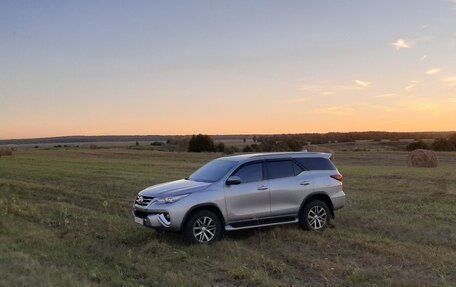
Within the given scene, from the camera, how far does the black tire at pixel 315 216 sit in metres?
11.6

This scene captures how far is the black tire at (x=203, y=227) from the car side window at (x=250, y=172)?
1.00m

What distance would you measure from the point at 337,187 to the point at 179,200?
3816 mm

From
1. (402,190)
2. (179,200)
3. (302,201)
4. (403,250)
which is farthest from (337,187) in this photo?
(402,190)

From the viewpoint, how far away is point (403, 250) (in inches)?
381

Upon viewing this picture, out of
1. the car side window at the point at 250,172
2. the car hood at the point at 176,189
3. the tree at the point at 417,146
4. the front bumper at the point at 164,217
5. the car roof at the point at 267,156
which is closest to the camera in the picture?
the front bumper at the point at 164,217

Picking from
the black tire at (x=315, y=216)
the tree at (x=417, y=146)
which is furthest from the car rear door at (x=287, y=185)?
the tree at (x=417, y=146)

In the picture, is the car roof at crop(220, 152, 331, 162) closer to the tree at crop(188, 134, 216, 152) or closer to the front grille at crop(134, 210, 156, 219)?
the front grille at crop(134, 210, 156, 219)

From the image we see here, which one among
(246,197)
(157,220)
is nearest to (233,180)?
(246,197)

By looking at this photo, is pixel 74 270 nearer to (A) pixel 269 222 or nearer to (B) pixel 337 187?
(A) pixel 269 222

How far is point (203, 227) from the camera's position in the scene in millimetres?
10523

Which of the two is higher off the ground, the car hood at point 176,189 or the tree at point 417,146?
the car hood at point 176,189

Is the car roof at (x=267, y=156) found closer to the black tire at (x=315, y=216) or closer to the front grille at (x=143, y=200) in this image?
the black tire at (x=315, y=216)

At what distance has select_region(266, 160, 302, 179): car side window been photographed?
11.5 metres

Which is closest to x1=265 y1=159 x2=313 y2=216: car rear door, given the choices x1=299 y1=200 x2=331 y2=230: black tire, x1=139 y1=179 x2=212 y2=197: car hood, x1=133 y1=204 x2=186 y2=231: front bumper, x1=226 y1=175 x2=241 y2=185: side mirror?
x1=299 y1=200 x2=331 y2=230: black tire
